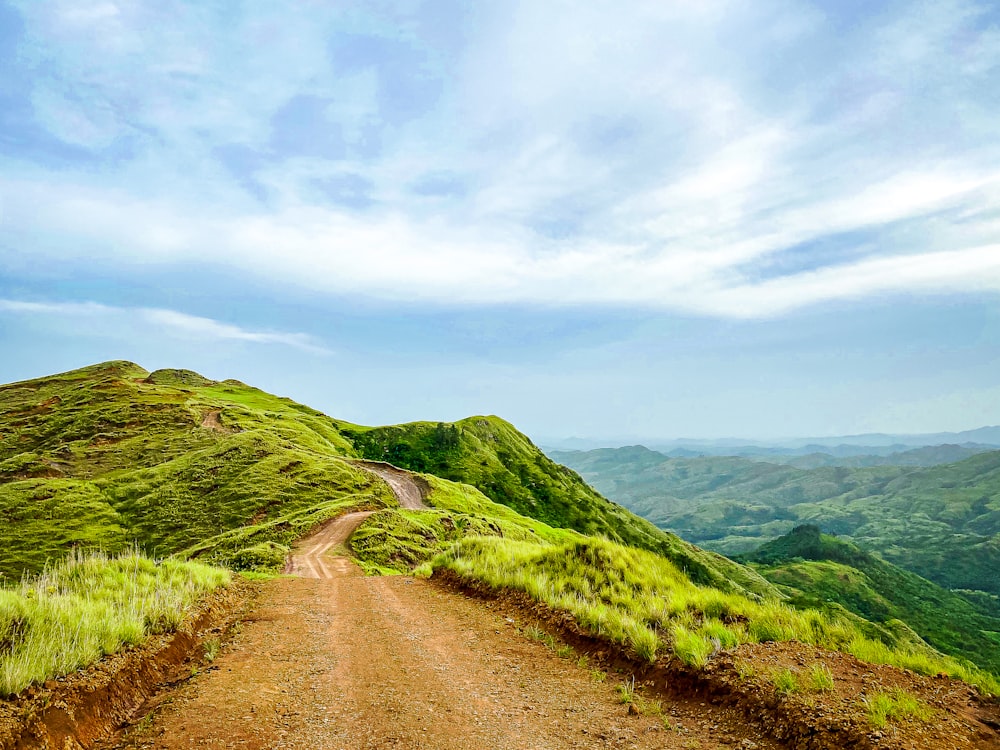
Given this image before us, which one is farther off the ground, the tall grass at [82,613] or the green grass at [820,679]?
the tall grass at [82,613]

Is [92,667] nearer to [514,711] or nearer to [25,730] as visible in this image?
[25,730]

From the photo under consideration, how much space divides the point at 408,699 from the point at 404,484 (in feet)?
217

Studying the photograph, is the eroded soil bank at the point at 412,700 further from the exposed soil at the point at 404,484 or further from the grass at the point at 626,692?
the exposed soil at the point at 404,484

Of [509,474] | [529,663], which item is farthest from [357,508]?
[509,474]

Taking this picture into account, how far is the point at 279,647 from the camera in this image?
1274cm

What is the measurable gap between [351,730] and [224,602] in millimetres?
10742

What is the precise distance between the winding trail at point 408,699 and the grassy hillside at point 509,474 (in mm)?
106162

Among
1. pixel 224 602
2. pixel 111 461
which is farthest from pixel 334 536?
pixel 111 461

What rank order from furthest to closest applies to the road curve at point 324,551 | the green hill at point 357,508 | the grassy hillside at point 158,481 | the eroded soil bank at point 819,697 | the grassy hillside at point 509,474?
the grassy hillside at point 509,474, the grassy hillside at point 158,481, the road curve at point 324,551, the green hill at point 357,508, the eroded soil bank at point 819,697

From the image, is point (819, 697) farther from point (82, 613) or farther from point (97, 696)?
point (82, 613)

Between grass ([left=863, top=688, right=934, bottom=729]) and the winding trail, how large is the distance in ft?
5.27

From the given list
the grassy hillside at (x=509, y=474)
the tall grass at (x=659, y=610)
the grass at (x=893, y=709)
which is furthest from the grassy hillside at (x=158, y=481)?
the grass at (x=893, y=709)

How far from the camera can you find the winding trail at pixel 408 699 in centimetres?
805

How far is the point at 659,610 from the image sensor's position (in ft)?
43.8
